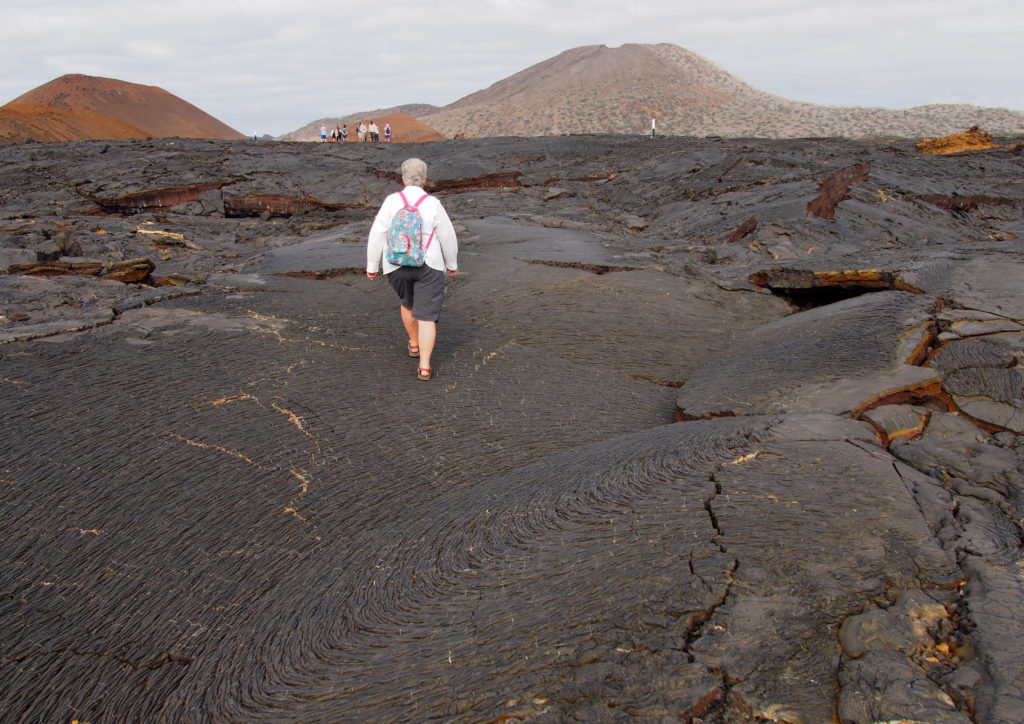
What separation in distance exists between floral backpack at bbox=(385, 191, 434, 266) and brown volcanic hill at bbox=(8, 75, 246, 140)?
44175 mm

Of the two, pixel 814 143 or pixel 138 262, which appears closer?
pixel 138 262

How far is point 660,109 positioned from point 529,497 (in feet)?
180

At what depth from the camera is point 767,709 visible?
5.74 ft

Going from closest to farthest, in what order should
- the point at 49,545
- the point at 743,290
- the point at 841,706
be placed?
the point at 841,706
the point at 49,545
the point at 743,290

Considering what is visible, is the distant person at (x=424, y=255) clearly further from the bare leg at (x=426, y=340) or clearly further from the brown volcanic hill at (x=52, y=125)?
the brown volcanic hill at (x=52, y=125)

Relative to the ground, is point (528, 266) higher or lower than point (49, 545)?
higher

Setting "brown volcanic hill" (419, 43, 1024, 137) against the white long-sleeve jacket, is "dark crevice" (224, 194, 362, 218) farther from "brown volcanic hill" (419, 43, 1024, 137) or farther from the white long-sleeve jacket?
"brown volcanic hill" (419, 43, 1024, 137)

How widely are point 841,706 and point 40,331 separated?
16.2 ft

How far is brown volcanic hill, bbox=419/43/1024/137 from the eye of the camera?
3778 centimetres

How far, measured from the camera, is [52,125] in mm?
26031

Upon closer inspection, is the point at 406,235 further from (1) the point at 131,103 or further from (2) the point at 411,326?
(1) the point at 131,103

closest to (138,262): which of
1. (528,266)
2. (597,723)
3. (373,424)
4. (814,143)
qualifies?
(528,266)

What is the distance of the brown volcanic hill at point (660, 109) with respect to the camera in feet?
124

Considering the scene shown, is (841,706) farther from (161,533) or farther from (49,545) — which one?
(49,545)
